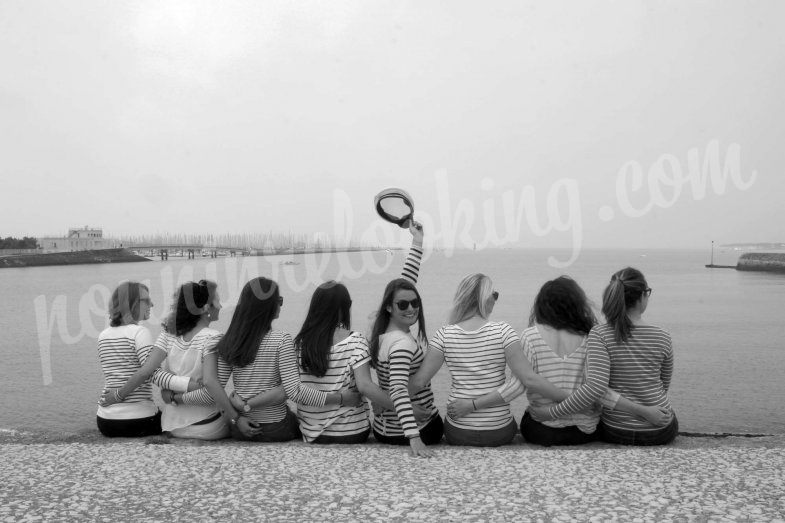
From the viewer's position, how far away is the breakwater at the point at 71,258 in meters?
134

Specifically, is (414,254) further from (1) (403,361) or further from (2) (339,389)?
(2) (339,389)

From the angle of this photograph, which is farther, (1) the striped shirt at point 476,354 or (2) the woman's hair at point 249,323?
(2) the woman's hair at point 249,323

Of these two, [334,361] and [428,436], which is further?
[428,436]

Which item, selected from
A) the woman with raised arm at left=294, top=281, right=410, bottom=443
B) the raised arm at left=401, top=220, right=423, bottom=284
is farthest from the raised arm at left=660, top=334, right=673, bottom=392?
the woman with raised arm at left=294, top=281, right=410, bottom=443

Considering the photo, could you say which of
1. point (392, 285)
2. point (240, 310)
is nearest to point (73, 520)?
point (240, 310)

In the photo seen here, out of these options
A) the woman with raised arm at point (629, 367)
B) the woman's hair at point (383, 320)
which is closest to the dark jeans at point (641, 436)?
the woman with raised arm at point (629, 367)

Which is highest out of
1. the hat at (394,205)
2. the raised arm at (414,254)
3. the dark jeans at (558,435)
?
the hat at (394,205)

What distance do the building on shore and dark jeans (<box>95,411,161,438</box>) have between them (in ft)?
588

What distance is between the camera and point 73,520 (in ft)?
13.9

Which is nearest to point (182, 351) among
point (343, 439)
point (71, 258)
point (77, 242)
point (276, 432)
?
point (276, 432)

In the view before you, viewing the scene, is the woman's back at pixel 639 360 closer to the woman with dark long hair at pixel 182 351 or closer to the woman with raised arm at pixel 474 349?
the woman with raised arm at pixel 474 349

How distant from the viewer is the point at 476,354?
5629 millimetres

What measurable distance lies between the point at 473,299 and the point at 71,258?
541 ft

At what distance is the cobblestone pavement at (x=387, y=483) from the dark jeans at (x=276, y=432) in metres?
0.32
